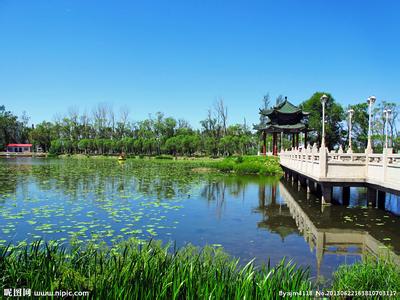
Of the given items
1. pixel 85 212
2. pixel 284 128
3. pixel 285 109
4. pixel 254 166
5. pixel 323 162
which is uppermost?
pixel 285 109

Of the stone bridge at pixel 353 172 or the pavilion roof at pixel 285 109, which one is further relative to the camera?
the pavilion roof at pixel 285 109

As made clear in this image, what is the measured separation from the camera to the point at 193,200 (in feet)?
52.2

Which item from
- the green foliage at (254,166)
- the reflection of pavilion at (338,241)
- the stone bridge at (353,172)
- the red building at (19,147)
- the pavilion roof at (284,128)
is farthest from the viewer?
the red building at (19,147)

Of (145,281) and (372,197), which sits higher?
(145,281)

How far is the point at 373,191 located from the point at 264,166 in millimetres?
19085

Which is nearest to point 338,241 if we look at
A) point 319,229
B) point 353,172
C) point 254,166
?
point 319,229

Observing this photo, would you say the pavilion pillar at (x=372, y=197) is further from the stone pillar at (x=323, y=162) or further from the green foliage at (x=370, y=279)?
the green foliage at (x=370, y=279)

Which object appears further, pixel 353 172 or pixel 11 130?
pixel 11 130

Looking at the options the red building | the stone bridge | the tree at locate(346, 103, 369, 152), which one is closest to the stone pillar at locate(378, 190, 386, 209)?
the stone bridge

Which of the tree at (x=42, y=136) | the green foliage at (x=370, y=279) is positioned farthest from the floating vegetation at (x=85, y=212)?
the tree at (x=42, y=136)

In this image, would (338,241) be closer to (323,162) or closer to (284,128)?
(323,162)

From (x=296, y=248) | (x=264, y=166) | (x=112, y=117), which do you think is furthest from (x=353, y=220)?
(x=112, y=117)

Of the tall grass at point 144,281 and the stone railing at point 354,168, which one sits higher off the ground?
the stone railing at point 354,168

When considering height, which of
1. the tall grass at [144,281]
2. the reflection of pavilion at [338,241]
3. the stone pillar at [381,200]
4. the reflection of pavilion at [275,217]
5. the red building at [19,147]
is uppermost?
the red building at [19,147]
